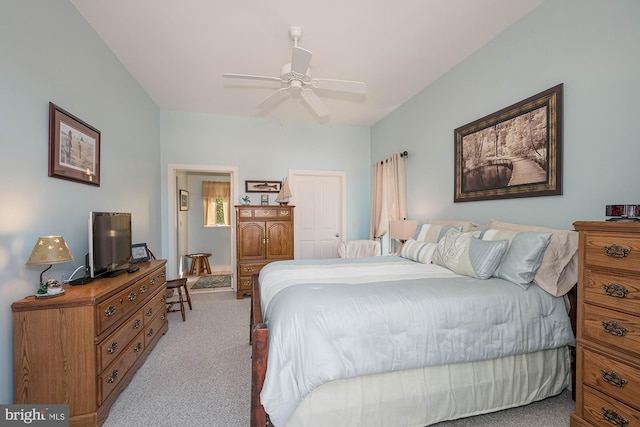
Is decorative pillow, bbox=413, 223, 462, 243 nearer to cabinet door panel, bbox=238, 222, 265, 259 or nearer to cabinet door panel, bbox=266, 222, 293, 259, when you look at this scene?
cabinet door panel, bbox=266, 222, 293, 259

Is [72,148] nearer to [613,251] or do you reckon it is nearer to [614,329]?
[613,251]

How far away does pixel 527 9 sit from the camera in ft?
7.51

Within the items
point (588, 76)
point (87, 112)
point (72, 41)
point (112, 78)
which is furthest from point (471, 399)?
point (112, 78)

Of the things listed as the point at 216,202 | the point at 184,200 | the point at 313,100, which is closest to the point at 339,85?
the point at 313,100

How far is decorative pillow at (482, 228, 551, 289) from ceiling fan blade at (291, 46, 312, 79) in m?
2.03

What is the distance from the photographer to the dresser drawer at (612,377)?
131 cm

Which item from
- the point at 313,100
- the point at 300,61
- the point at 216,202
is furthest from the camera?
the point at 216,202

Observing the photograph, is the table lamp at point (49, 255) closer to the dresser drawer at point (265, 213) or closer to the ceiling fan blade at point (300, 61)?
the ceiling fan blade at point (300, 61)

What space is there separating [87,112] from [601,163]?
13.1ft

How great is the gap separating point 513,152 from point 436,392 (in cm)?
209

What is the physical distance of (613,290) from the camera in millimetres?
1375

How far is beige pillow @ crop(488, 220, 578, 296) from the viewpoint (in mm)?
1791

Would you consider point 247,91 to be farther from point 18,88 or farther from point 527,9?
point 527,9

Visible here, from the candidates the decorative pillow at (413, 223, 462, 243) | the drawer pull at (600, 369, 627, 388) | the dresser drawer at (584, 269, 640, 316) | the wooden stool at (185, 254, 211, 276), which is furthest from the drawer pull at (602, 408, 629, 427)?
the wooden stool at (185, 254, 211, 276)
